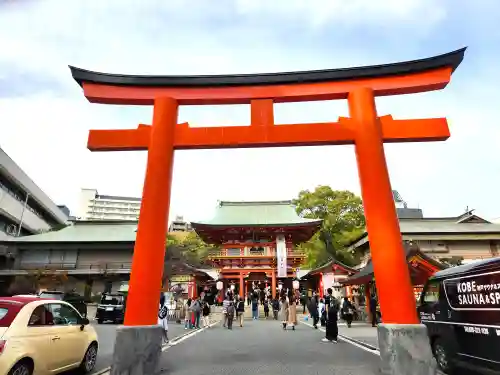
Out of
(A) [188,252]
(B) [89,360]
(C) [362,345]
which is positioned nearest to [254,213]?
(A) [188,252]

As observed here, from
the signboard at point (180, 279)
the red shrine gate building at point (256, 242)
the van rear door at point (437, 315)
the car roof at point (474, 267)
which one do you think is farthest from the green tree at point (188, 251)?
the car roof at point (474, 267)

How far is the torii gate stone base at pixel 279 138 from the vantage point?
608 centimetres

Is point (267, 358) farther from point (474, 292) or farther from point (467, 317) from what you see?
point (474, 292)

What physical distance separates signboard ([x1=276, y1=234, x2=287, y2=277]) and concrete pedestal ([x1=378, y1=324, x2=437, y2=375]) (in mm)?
19940

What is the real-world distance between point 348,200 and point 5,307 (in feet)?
104

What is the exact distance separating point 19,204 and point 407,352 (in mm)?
42176

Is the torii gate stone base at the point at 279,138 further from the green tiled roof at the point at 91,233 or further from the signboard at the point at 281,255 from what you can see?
the green tiled roof at the point at 91,233

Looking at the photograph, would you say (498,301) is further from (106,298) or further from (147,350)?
(106,298)

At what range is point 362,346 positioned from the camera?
34.0 feet

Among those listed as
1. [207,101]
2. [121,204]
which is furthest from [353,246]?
[121,204]

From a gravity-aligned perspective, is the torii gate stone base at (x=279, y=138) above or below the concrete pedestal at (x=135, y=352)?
above

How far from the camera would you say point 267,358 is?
8250 mm

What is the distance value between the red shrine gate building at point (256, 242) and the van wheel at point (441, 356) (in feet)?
60.4

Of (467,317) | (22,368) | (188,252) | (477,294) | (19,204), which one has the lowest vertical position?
(22,368)
